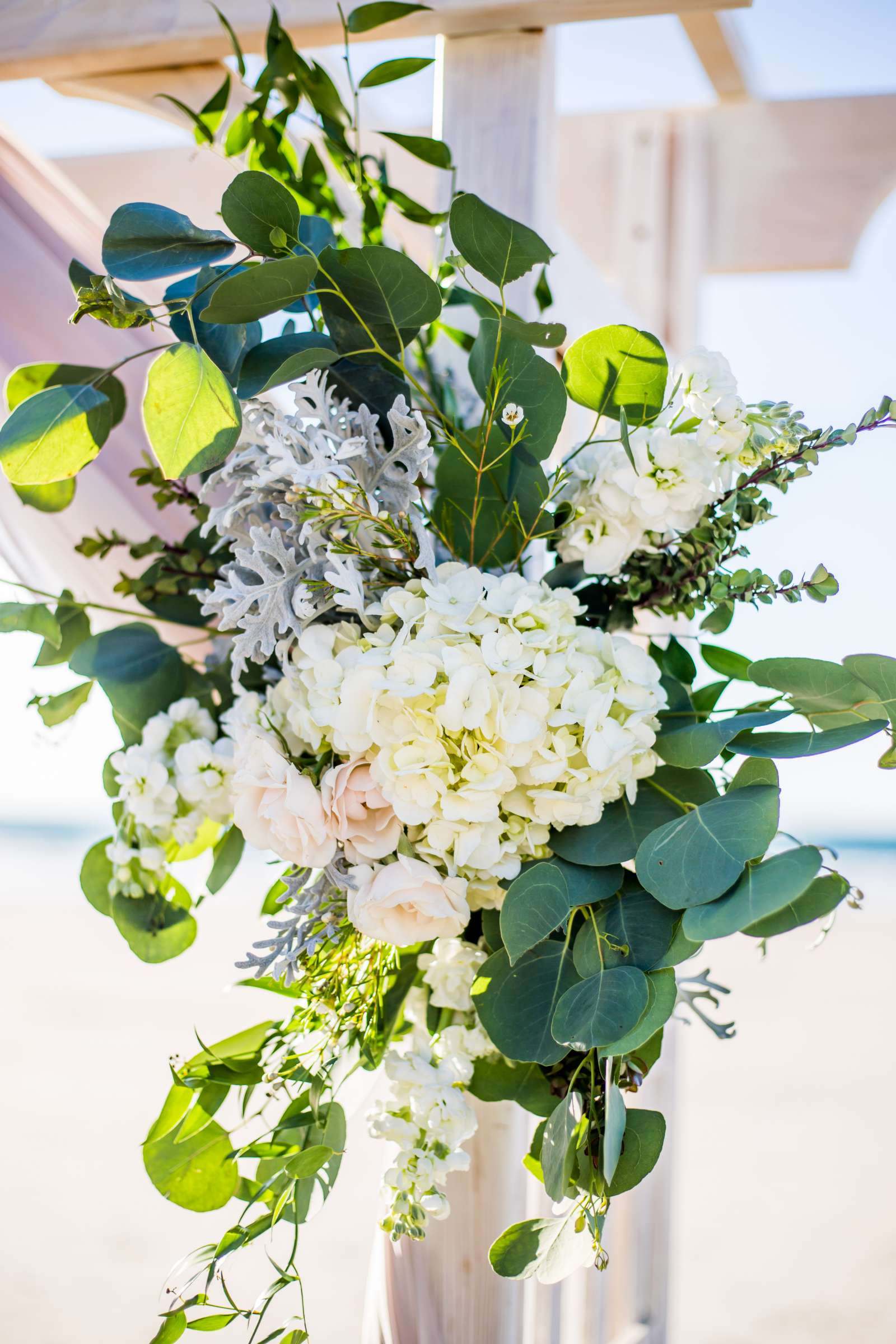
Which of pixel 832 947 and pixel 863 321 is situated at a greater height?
pixel 863 321

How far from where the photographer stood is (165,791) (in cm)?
65

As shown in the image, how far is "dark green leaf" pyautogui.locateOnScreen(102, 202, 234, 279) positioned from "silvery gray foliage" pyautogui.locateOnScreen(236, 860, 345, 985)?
0.35m

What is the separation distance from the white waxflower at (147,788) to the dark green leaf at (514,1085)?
27cm

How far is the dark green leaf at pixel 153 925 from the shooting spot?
0.69 m

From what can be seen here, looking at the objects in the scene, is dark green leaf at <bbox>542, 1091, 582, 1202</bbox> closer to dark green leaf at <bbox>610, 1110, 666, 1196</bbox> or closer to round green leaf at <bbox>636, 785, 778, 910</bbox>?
dark green leaf at <bbox>610, 1110, 666, 1196</bbox>

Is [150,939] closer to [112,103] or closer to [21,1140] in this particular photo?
[112,103]

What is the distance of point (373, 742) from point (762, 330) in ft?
33.5

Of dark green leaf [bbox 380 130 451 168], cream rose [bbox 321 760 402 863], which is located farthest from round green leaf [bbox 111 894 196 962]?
dark green leaf [bbox 380 130 451 168]

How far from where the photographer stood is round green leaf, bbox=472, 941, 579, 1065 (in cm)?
53

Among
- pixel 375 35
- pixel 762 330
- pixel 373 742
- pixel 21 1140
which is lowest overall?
pixel 21 1140

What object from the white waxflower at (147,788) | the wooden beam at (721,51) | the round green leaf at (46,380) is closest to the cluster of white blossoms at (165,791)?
the white waxflower at (147,788)

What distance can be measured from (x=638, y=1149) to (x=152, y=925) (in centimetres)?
38

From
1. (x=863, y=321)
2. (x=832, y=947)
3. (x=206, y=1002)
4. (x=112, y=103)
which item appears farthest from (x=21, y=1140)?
(x=863, y=321)

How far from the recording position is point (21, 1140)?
9.71 feet
